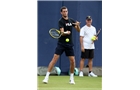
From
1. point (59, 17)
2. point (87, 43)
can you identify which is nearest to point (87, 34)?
point (87, 43)

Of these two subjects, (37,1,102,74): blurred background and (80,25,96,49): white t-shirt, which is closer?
(80,25,96,49): white t-shirt

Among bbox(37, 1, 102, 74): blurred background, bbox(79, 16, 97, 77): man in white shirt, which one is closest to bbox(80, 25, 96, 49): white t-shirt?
bbox(79, 16, 97, 77): man in white shirt

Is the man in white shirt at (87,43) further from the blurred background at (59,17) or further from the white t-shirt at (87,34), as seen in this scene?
the blurred background at (59,17)

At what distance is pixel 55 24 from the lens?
20.2 ft

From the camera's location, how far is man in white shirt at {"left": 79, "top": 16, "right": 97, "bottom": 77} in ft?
18.8

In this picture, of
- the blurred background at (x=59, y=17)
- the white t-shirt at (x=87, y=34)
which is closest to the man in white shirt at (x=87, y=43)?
the white t-shirt at (x=87, y=34)

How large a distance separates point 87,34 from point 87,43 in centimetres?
21

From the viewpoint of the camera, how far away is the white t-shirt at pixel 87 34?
572 cm

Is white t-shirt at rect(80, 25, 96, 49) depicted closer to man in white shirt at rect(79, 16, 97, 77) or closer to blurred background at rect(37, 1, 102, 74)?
man in white shirt at rect(79, 16, 97, 77)

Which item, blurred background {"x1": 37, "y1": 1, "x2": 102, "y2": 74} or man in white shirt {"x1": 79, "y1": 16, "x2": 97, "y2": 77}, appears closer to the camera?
man in white shirt {"x1": 79, "y1": 16, "x2": 97, "y2": 77}

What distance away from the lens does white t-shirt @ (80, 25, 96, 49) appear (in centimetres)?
572
